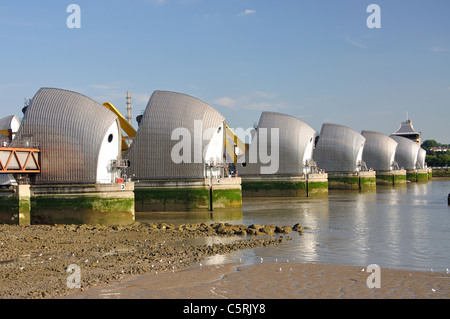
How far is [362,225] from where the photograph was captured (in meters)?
34.3

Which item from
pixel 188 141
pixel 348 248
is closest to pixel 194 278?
pixel 348 248

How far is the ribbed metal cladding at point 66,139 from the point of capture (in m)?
37.0

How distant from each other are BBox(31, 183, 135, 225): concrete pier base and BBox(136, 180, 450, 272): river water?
13.6ft

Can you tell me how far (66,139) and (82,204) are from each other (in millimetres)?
4998

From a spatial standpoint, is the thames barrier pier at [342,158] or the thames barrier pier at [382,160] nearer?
the thames barrier pier at [342,158]

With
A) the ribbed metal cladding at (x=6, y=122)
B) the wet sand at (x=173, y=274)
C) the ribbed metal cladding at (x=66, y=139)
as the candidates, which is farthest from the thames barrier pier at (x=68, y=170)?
the ribbed metal cladding at (x=6, y=122)

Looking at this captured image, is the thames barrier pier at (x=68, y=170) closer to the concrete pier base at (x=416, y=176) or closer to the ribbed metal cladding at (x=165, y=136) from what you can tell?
the ribbed metal cladding at (x=165, y=136)

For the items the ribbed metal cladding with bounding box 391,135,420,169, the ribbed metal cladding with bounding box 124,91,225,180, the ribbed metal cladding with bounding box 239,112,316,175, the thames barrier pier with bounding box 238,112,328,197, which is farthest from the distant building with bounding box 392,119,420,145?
the ribbed metal cladding with bounding box 124,91,225,180

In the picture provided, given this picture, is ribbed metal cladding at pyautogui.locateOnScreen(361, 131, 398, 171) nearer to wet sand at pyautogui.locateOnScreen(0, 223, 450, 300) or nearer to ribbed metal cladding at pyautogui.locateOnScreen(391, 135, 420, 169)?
ribbed metal cladding at pyautogui.locateOnScreen(391, 135, 420, 169)

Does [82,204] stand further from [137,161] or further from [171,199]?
[137,161]

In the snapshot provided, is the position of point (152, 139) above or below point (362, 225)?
above

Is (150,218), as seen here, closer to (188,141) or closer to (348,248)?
(188,141)

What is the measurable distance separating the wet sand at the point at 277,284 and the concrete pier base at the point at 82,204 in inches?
687
